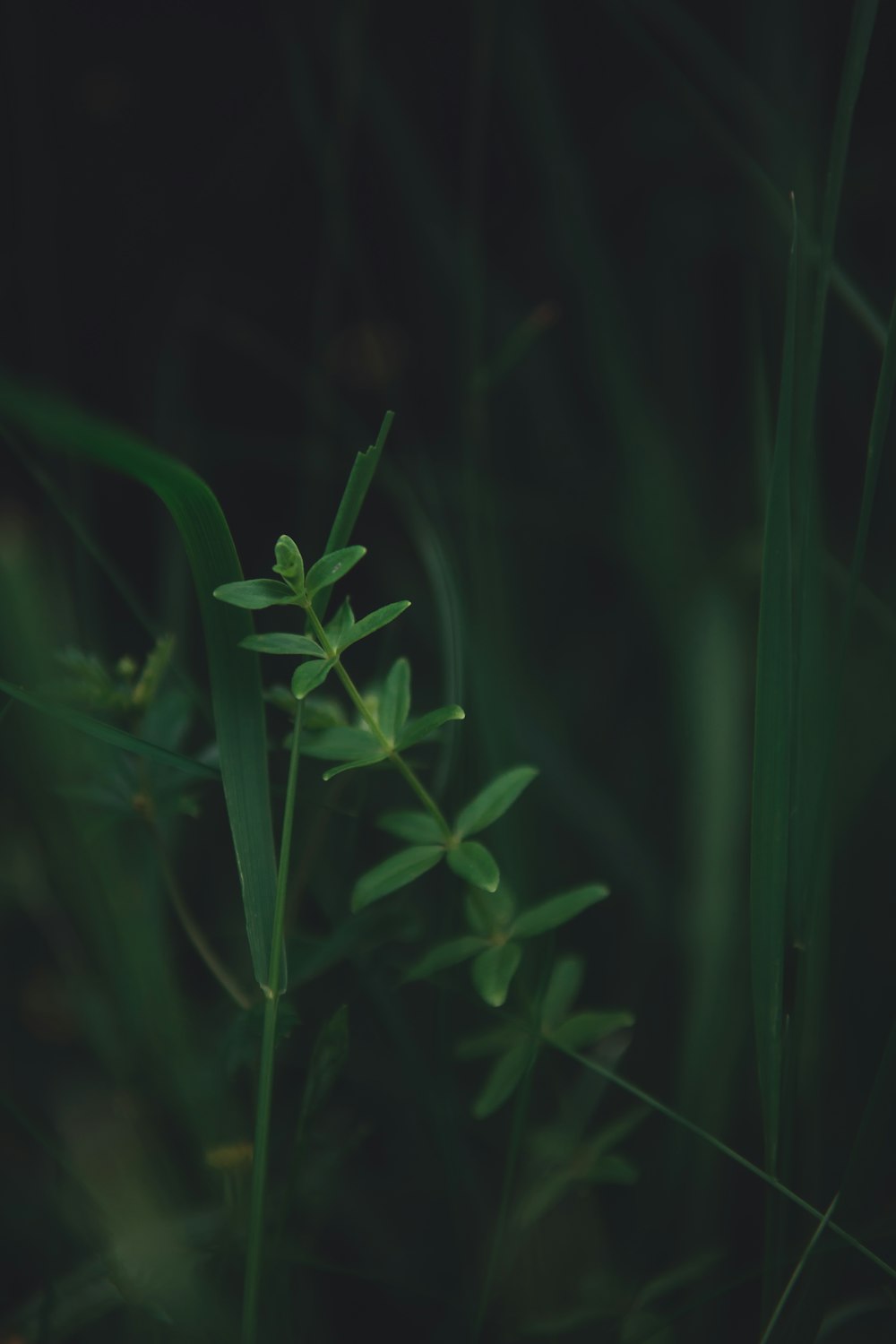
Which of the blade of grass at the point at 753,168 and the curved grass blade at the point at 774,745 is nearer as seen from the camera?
the curved grass blade at the point at 774,745

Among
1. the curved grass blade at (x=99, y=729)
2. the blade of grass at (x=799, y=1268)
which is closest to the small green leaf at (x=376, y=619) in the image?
the curved grass blade at (x=99, y=729)

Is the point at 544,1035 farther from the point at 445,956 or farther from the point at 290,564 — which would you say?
the point at 290,564

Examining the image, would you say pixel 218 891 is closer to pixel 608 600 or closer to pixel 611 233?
pixel 608 600

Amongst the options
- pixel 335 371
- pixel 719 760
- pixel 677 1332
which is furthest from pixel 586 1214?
pixel 335 371

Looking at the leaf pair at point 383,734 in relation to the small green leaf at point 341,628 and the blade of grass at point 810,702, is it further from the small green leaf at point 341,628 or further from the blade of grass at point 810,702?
the blade of grass at point 810,702

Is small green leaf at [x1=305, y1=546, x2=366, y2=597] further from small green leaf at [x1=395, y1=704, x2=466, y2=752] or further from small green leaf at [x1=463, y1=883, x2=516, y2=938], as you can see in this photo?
small green leaf at [x1=463, y1=883, x2=516, y2=938]

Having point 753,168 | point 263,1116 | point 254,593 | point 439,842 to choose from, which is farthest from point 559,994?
point 753,168

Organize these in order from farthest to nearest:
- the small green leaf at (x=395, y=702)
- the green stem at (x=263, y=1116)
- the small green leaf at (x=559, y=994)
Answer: the small green leaf at (x=559, y=994), the small green leaf at (x=395, y=702), the green stem at (x=263, y=1116)
